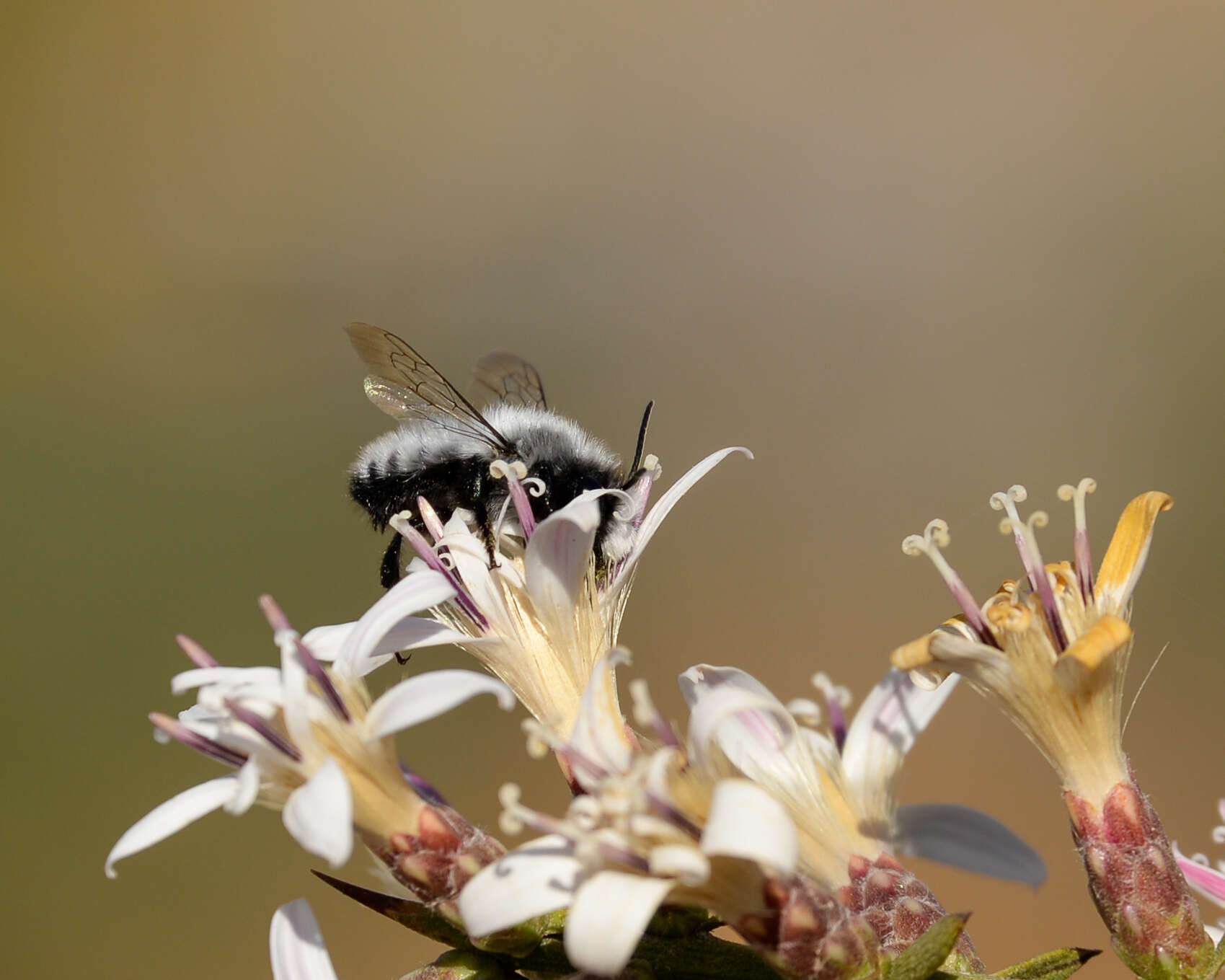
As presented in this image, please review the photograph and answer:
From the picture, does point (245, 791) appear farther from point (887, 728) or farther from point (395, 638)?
point (887, 728)

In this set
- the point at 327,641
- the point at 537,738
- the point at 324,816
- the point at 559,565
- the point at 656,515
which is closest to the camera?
the point at 324,816

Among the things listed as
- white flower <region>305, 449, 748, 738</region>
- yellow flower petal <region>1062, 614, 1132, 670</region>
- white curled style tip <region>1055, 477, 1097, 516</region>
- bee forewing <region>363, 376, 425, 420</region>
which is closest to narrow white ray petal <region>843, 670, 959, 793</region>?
yellow flower petal <region>1062, 614, 1132, 670</region>

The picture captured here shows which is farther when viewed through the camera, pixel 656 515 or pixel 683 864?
pixel 656 515

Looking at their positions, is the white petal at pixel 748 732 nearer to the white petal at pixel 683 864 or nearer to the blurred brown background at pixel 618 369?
the white petal at pixel 683 864

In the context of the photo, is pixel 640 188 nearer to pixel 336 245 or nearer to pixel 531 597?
pixel 336 245

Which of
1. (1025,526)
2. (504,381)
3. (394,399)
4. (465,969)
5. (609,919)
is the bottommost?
(465,969)

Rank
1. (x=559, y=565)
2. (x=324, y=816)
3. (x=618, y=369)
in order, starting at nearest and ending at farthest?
(x=324, y=816) < (x=559, y=565) < (x=618, y=369)

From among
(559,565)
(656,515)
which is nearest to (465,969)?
(559,565)
